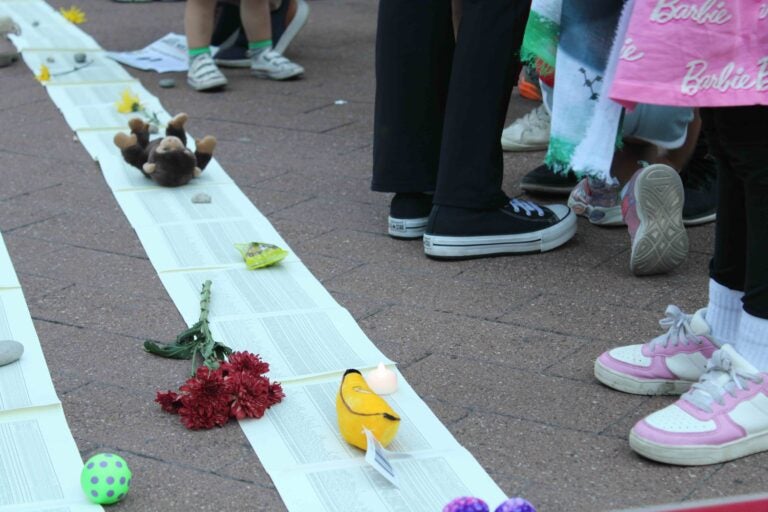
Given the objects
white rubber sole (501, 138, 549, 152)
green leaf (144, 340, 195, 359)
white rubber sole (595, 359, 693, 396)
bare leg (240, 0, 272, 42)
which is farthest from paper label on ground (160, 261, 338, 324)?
bare leg (240, 0, 272, 42)

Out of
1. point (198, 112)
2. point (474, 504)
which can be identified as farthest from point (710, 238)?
point (198, 112)

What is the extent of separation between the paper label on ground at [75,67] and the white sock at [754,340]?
118 inches

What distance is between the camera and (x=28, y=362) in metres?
1.99

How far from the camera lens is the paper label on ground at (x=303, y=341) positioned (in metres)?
2.00

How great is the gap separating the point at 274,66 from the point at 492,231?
6.62ft

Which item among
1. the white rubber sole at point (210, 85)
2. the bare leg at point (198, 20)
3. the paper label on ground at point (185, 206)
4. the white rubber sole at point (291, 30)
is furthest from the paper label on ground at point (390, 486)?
the white rubber sole at point (291, 30)

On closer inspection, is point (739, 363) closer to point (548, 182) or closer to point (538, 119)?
point (548, 182)

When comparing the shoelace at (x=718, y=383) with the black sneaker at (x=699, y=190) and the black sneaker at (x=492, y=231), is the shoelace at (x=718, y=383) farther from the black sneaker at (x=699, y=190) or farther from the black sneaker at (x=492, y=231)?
the black sneaker at (x=699, y=190)

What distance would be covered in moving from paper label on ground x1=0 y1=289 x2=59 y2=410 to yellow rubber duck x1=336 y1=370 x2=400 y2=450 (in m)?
0.49

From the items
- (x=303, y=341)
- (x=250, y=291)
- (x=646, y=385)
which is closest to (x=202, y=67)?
(x=250, y=291)

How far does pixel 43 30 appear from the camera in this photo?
5.09 metres

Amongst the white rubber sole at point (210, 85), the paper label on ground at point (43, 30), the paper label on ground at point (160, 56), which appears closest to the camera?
the white rubber sole at point (210, 85)

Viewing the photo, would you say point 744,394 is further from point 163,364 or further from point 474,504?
point 163,364

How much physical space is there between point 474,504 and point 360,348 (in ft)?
2.41
